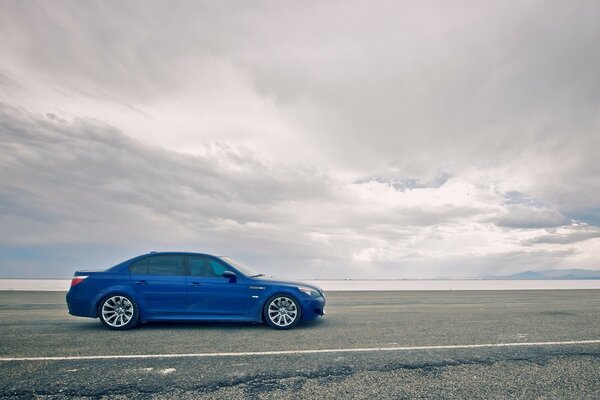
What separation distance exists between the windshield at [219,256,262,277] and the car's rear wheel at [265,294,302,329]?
0.77 m

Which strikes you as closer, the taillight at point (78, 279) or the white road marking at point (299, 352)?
the white road marking at point (299, 352)

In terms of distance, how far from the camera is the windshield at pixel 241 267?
26.0ft

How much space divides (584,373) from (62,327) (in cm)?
842

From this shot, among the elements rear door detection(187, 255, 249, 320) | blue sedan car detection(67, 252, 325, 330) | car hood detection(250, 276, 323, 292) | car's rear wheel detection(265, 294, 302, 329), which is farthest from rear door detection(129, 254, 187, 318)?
car's rear wheel detection(265, 294, 302, 329)

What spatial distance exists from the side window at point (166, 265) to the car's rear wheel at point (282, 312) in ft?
6.16

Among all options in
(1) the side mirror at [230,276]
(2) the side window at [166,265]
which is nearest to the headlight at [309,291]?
(1) the side mirror at [230,276]

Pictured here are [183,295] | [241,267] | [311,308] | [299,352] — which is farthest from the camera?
[241,267]

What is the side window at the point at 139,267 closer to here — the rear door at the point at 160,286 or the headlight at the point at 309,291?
the rear door at the point at 160,286

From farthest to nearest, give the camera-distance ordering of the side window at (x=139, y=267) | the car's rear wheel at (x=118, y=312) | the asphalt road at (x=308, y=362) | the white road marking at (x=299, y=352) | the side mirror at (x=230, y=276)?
the side window at (x=139, y=267)
the side mirror at (x=230, y=276)
the car's rear wheel at (x=118, y=312)
the white road marking at (x=299, y=352)
the asphalt road at (x=308, y=362)

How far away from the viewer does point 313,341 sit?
20.2 ft

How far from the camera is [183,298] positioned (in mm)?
7512

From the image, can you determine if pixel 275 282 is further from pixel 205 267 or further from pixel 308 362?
pixel 308 362

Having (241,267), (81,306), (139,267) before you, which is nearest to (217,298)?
(241,267)

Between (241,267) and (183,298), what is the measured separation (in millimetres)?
1312
